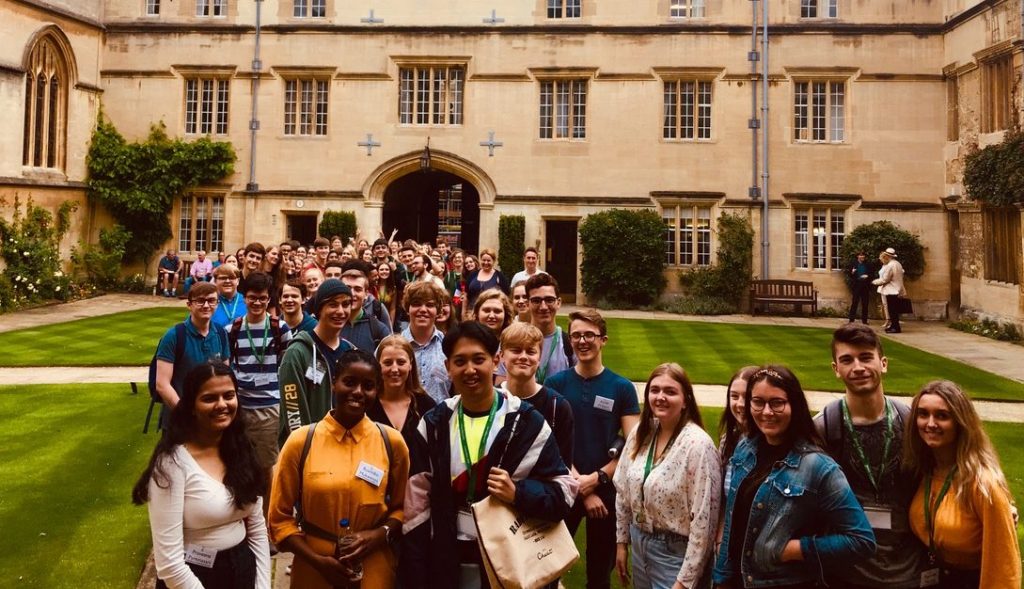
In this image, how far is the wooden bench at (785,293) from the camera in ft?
58.0

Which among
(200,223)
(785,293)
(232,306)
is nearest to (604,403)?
(232,306)

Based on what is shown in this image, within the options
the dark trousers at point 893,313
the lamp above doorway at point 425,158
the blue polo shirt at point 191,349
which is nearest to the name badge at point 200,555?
the blue polo shirt at point 191,349

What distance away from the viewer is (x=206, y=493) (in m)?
2.74

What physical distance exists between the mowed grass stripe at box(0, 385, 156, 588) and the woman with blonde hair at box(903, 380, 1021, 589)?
4126 mm

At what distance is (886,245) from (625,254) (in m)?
6.22

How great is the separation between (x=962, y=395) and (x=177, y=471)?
2.99 m

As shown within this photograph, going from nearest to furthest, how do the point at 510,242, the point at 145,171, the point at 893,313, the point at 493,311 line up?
the point at 493,311 < the point at 893,313 < the point at 510,242 < the point at 145,171

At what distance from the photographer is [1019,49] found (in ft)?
47.4

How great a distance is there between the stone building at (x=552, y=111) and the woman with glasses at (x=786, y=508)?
1612cm

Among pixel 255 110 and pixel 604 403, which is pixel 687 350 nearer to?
pixel 604 403

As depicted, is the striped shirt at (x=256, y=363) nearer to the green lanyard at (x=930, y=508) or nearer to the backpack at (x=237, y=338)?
the backpack at (x=237, y=338)

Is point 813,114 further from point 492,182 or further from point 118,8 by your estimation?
point 118,8

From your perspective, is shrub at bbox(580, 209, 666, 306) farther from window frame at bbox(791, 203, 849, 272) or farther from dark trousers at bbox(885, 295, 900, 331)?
dark trousers at bbox(885, 295, 900, 331)

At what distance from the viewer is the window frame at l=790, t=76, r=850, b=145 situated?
60.3 feet
